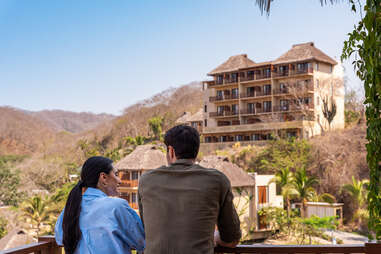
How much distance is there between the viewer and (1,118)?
222ft

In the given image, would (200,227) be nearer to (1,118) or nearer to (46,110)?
(1,118)

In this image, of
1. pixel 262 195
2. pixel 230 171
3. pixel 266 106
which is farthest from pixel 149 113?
pixel 230 171

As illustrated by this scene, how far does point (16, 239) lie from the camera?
822 inches

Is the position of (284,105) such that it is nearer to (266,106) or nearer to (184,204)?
(266,106)

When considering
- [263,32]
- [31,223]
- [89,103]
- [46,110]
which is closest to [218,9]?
[263,32]

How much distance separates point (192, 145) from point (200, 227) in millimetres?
358

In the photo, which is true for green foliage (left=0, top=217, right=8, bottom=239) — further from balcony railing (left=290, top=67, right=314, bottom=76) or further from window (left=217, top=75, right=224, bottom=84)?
balcony railing (left=290, top=67, right=314, bottom=76)

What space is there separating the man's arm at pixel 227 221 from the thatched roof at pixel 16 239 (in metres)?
20.4

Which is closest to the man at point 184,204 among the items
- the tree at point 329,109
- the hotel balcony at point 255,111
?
the hotel balcony at point 255,111

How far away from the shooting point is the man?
1915 mm

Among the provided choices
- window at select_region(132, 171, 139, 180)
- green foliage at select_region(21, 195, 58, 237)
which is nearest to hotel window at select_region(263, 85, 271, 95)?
window at select_region(132, 171, 139, 180)

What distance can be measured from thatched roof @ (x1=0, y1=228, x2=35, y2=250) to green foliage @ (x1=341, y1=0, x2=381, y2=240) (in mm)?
20491

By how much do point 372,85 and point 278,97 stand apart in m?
31.4

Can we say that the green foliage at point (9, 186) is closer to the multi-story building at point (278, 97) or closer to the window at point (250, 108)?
the multi-story building at point (278, 97)
